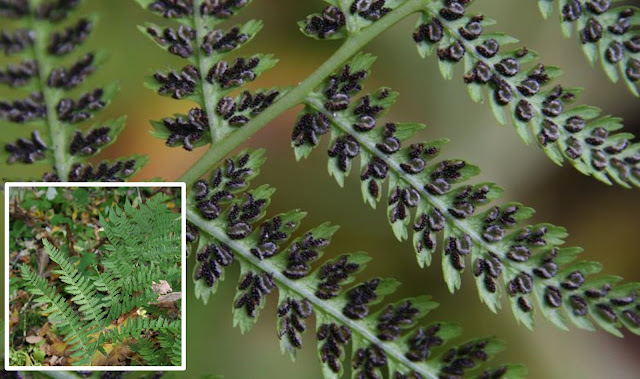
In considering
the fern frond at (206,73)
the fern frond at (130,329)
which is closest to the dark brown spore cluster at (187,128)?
the fern frond at (206,73)

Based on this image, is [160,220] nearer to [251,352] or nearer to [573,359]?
[251,352]

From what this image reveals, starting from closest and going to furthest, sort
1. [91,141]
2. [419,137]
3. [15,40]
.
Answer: [15,40], [91,141], [419,137]

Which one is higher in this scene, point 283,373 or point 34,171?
point 34,171

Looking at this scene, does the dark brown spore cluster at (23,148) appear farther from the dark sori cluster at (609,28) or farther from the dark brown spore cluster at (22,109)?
the dark sori cluster at (609,28)

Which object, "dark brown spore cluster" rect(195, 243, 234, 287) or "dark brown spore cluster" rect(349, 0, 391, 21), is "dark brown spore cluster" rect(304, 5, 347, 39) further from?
"dark brown spore cluster" rect(195, 243, 234, 287)

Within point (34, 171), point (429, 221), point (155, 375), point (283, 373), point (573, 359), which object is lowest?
point (573, 359)

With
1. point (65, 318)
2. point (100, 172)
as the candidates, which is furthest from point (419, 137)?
point (65, 318)

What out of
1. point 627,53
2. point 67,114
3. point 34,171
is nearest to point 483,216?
point 627,53

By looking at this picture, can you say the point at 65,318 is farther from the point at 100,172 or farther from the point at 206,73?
the point at 206,73
